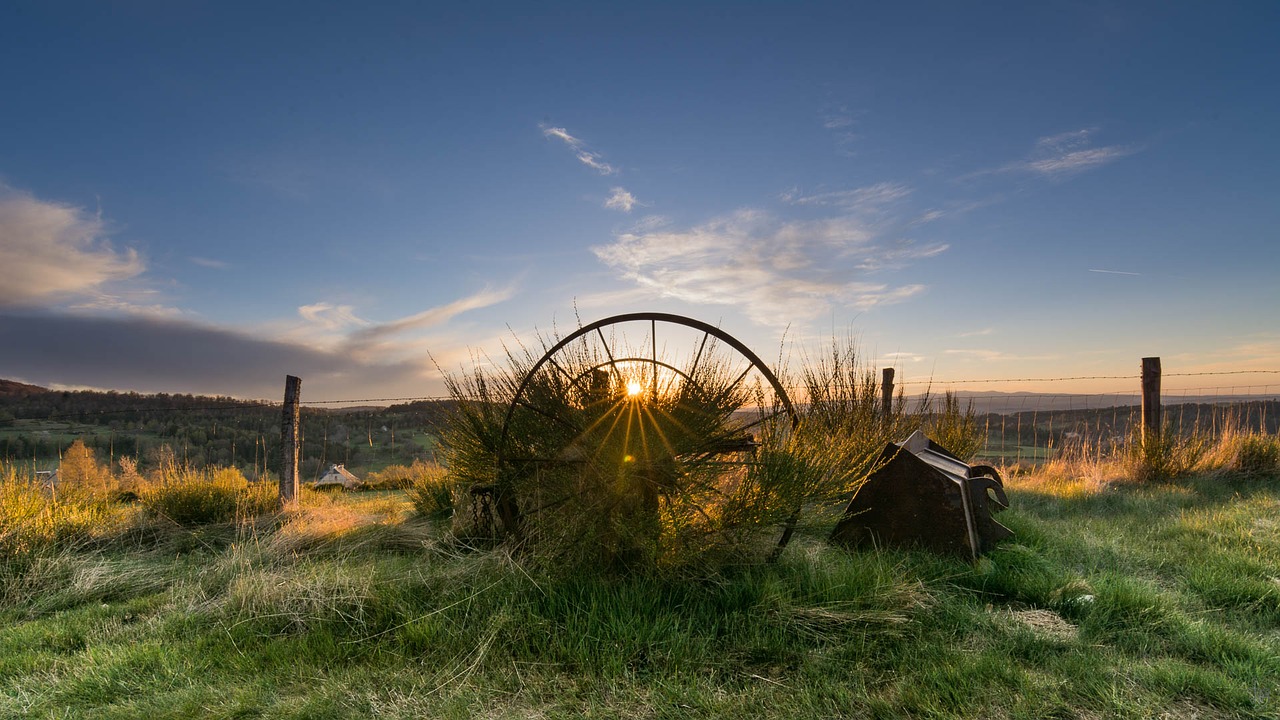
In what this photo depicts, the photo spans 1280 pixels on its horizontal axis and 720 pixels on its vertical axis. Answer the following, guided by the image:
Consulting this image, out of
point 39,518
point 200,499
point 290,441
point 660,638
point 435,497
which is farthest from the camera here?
point 290,441

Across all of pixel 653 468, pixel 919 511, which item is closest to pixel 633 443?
pixel 653 468

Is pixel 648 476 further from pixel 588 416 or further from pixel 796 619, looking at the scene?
pixel 796 619

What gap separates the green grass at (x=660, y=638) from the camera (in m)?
2.97

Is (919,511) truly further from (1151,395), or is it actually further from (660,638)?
(1151,395)

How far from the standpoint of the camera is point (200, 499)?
7379 millimetres

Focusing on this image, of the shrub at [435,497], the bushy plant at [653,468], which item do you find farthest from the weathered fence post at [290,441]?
the bushy plant at [653,468]

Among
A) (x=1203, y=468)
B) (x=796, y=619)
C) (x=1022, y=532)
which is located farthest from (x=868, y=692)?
(x=1203, y=468)

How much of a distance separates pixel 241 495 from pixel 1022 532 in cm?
870

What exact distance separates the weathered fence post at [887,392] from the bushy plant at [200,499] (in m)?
8.57

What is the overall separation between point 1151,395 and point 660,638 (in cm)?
1043

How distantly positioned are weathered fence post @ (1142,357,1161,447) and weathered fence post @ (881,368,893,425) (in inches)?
151

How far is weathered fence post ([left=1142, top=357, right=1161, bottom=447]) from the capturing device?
9906mm

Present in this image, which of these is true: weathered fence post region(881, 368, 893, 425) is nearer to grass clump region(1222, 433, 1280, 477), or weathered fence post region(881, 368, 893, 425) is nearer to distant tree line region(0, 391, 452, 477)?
grass clump region(1222, 433, 1280, 477)

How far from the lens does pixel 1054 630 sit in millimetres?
3686
